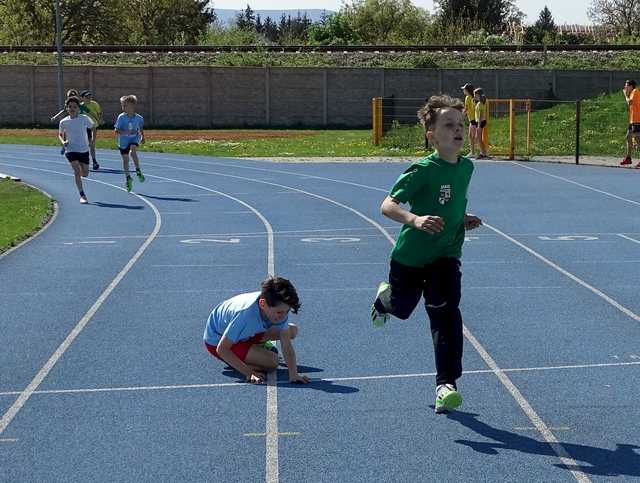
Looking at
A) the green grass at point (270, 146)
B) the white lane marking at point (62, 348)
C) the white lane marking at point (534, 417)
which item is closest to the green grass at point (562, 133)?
the green grass at point (270, 146)

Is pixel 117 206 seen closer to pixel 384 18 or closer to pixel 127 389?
pixel 127 389

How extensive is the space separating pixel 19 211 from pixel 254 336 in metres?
12.2

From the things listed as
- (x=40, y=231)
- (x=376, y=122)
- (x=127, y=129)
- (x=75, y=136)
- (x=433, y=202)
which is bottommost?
(x=40, y=231)

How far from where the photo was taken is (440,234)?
6.41 metres

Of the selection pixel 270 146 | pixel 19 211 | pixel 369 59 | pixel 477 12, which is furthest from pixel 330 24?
pixel 19 211

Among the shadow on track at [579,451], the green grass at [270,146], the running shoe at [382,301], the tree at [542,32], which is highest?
the tree at [542,32]

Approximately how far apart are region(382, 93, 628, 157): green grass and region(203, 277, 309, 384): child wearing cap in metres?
22.8

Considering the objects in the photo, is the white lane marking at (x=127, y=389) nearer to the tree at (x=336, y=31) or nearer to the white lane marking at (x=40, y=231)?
the white lane marking at (x=40, y=231)

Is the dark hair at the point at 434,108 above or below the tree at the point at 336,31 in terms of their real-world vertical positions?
below

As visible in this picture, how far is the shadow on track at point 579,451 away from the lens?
18.5 feet

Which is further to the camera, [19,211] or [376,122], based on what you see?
[376,122]

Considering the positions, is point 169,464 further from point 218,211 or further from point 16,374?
point 218,211

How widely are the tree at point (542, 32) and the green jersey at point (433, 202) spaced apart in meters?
59.8

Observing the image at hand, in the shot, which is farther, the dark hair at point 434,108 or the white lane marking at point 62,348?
the white lane marking at point 62,348
